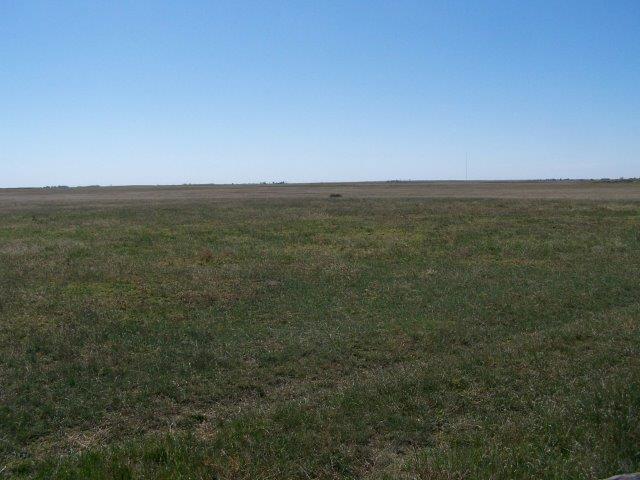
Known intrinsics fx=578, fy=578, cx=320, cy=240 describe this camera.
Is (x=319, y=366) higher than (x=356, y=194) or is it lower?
lower

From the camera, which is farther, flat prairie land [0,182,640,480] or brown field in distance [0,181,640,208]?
brown field in distance [0,181,640,208]

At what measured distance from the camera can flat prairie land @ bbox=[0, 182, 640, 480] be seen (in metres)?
5.73

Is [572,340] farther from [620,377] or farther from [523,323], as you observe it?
[620,377]

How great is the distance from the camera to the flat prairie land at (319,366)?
5730 mm

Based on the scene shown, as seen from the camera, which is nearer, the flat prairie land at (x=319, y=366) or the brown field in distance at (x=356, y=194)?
the flat prairie land at (x=319, y=366)

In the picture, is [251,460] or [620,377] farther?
[620,377]

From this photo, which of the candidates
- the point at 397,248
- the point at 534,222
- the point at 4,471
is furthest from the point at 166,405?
the point at 534,222

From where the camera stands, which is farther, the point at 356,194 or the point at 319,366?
the point at 356,194

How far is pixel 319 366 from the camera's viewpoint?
9.35m

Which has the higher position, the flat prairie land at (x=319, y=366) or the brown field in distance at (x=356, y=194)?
the brown field in distance at (x=356, y=194)

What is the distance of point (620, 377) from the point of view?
745 cm

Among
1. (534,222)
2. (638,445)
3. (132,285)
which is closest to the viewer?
(638,445)

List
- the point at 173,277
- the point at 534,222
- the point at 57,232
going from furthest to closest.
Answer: the point at 534,222 < the point at 57,232 < the point at 173,277

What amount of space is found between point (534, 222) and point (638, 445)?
96.6ft
